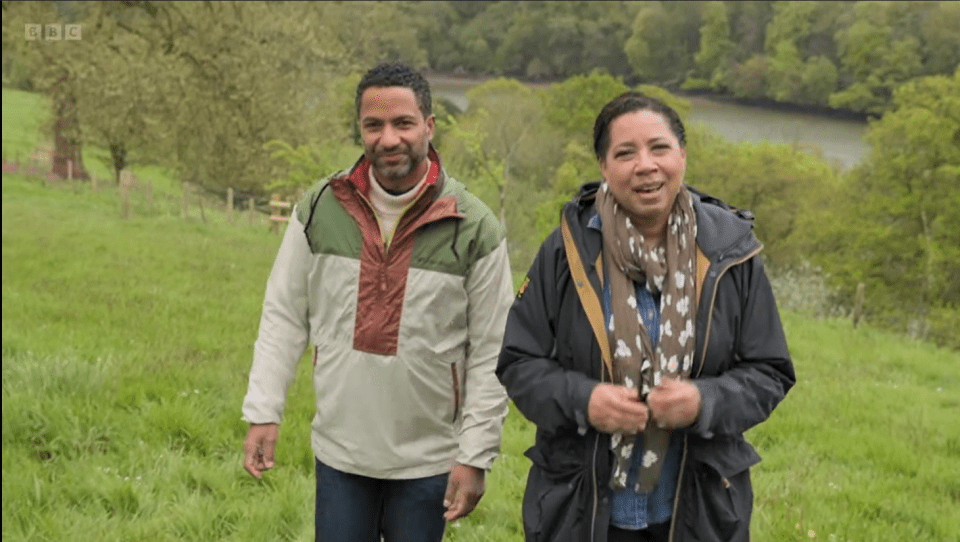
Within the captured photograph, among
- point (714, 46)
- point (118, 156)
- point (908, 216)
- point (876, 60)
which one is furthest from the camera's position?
point (714, 46)

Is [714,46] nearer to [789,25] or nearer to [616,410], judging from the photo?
[789,25]

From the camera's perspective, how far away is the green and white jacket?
279cm

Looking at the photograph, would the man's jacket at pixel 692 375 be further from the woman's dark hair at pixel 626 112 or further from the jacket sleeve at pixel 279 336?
the jacket sleeve at pixel 279 336

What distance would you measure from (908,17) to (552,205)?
64.7 m

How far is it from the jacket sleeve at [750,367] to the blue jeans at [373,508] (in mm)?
1024

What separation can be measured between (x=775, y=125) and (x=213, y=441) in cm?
8174

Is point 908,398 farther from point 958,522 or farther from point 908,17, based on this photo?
point 908,17

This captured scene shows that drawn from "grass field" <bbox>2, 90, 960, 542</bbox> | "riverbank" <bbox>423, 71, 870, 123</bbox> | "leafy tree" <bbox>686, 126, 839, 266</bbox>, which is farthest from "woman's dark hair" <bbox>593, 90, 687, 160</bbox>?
"riverbank" <bbox>423, 71, 870, 123</bbox>

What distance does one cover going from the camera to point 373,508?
2947mm

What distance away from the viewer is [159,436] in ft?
17.9

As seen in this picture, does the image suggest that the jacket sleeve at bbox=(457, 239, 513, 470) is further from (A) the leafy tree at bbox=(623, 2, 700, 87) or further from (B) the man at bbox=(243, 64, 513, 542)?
(A) the leafy tree at bbox=(623, 2, 700, 87)

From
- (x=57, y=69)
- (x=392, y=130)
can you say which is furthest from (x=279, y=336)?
(x=57, y=69)

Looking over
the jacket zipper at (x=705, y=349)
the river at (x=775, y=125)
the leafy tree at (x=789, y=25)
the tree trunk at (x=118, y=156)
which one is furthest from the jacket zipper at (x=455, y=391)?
the leafy tree at (x=789, y=25)

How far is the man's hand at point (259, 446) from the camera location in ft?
9.67
